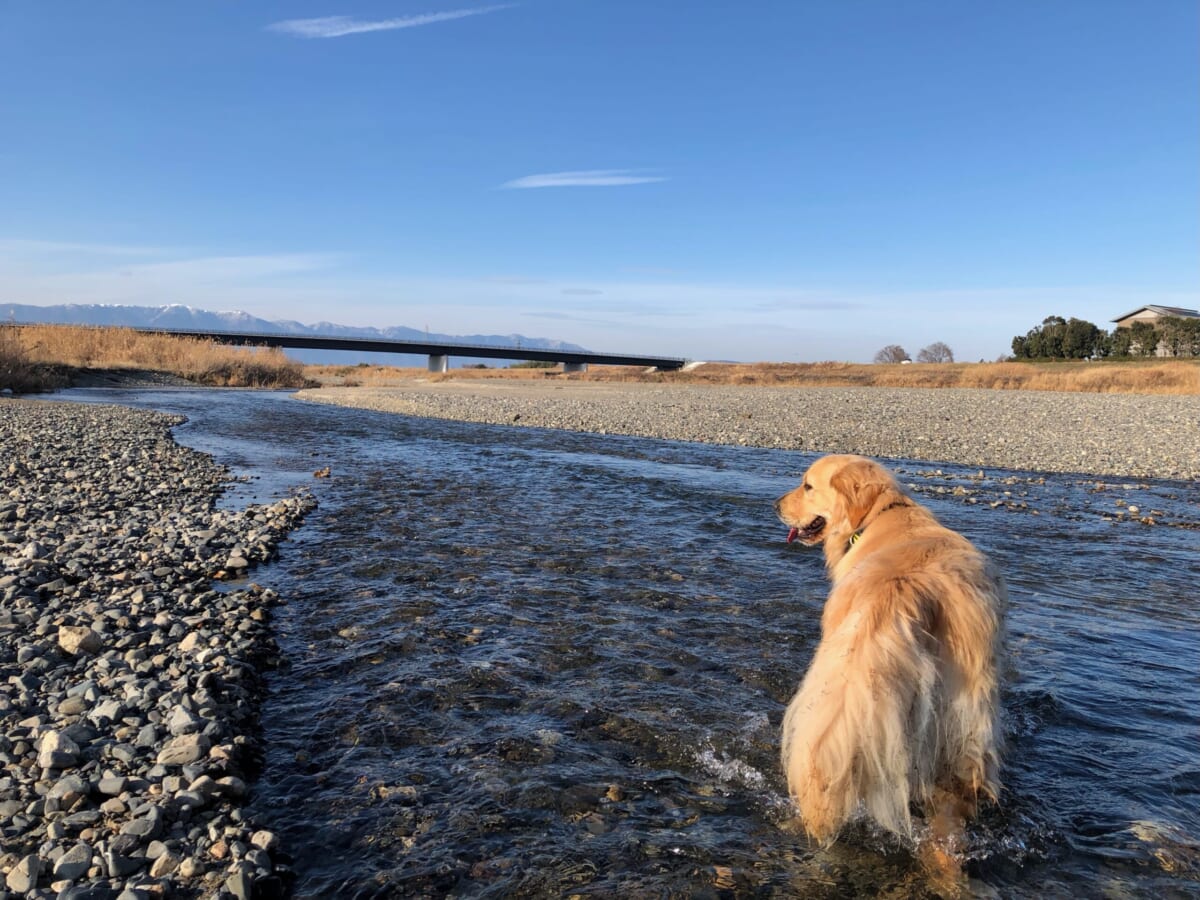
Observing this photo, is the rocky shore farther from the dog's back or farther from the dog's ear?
the dog's ear

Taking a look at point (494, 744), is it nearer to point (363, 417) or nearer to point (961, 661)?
point (961, 661)

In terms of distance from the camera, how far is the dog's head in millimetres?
4766

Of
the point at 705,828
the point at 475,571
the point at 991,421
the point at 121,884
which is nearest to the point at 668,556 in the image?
the point at 475,571

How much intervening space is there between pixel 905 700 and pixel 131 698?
4.31 m

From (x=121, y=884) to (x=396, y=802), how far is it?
1.18m

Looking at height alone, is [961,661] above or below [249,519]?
above

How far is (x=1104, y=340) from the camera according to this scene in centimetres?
6369

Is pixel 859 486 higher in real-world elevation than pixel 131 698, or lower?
higher

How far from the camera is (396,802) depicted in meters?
3.65

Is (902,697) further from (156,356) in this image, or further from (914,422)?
(156,356)

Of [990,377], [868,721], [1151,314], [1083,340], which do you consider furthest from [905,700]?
[1151,314]

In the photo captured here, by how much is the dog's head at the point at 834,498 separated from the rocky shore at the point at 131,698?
149 inches

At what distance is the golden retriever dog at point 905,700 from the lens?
2.90 meters

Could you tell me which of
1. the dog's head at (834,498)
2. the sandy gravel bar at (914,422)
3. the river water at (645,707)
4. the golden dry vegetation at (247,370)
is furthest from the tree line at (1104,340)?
the dog's head at (834,498)
